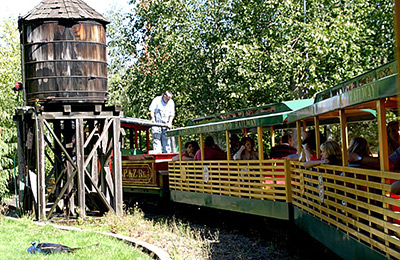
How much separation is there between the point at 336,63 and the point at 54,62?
11229 mm

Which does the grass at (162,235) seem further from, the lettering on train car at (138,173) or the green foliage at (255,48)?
the green foliage at (255,48)

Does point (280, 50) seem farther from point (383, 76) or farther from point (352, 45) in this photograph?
point (383, 76)

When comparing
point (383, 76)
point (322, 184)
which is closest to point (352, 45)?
point (322, 184)

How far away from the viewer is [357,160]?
6.91 meters

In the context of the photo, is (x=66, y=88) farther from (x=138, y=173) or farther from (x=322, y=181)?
(x=322, y=181)

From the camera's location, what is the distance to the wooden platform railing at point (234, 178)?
11.1 meters

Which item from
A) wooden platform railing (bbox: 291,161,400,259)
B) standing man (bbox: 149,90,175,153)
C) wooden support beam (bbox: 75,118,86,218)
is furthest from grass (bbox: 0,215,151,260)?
standing man (bbox: 149,90,175,153)

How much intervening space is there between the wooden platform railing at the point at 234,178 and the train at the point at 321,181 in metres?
0.02

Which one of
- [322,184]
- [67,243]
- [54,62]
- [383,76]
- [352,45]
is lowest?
[67,243]

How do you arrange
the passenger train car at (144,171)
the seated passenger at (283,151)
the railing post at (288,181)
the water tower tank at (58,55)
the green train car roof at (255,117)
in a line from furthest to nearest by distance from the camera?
the passenger train car at (144,171) → the water tower tank at (58,55) → the seated passenger at (283,151) → the green train car roof at (255,117) → the railing post at (288,181)

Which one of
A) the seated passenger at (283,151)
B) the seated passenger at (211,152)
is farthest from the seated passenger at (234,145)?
the seated passenger at (283,151)

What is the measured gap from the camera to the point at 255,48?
21.6 meters

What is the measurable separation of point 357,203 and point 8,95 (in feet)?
A: 82.2

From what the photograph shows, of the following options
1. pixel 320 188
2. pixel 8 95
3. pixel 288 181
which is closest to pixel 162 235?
pixel 288 181
